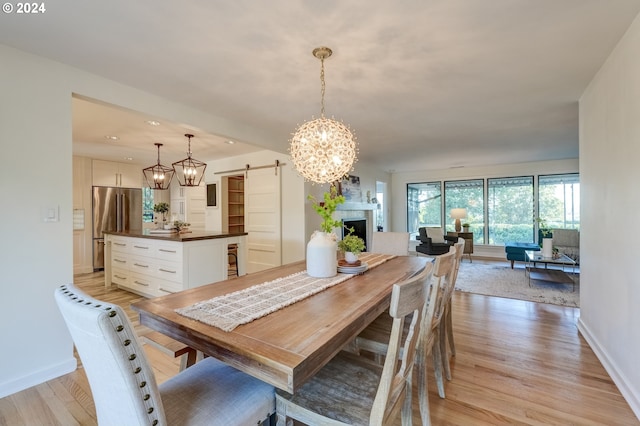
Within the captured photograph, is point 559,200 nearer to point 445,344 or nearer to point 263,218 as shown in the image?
point 445,344

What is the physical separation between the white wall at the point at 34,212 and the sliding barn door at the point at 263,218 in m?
3.06

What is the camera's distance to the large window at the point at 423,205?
7.91m

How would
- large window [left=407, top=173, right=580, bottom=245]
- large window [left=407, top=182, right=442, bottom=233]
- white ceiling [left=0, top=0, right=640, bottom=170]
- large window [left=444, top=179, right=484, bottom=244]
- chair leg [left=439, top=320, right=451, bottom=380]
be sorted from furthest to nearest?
1. large window [left=407, top=182, right=442, bottom=233]
2. large window [left=444, top=179, right=484, bottom=244]
3. large window [left=407, top=173, right=580, bottom=245]
4. chair leg [left=439, top=320, right=451, bottom=380]
5. white ceiling [left=0, top=0, right=640, bottom=170]

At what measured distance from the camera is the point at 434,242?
6379 millimetres

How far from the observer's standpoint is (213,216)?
241 inches

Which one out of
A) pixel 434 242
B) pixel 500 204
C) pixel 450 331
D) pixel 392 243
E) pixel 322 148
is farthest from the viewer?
pixel 500 204

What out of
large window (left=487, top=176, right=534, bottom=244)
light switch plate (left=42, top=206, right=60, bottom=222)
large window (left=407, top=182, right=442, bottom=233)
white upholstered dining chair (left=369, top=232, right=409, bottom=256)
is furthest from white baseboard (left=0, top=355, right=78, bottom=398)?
large window (left=487, top=176, right=534, bottom=244)

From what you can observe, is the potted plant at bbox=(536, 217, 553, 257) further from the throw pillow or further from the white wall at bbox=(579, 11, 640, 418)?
the white wall at bbox=(579, 11, 640, 418)

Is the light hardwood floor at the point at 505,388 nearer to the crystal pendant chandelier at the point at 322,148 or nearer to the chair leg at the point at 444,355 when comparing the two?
the chair leg at the point at 444,355

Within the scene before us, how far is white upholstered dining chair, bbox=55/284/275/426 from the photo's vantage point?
0.76m

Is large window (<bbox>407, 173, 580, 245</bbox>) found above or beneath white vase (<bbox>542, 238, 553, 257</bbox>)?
above

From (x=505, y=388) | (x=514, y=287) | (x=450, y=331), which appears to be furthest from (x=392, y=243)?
(x=514, y=287)

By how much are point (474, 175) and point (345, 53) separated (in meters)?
6.60

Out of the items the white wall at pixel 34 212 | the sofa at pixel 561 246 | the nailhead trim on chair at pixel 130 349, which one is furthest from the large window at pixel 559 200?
the white wall at pixel 34 212
